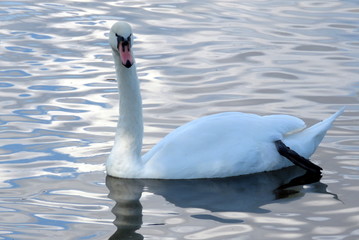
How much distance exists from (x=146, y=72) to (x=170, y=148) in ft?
10.9

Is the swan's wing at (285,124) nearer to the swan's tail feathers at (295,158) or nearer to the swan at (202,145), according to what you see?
the swan at (202,145)

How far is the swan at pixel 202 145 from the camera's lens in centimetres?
742

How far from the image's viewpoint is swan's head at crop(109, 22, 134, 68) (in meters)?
7.14

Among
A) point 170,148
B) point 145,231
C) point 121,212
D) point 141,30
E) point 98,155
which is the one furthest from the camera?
point 141,30

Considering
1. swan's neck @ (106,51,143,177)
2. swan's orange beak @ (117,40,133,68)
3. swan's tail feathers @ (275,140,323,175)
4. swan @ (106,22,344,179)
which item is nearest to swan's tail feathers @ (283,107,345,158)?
swan @ (106,22,344,179)

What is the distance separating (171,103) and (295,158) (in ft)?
7.20

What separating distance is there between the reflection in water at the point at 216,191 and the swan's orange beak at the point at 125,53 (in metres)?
0.98

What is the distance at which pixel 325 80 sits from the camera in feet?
33.4

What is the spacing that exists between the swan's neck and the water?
0.16 metres

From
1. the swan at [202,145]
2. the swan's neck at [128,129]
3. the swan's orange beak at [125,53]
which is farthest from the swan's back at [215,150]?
the swan's orange beak at [125,53]

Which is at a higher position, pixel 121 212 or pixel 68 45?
pixel 68 45

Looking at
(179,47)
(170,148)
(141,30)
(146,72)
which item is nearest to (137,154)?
(170,148)

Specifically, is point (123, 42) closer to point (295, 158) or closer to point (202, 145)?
point (202, 145)

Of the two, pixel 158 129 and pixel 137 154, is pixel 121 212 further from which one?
pixel 158 129
